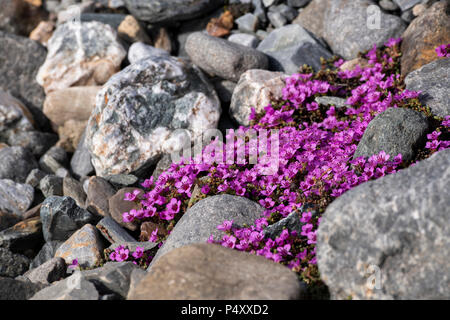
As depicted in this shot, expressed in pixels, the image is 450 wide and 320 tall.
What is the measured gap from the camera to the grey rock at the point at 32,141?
930 centimetres

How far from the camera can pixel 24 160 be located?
8648 millimetres

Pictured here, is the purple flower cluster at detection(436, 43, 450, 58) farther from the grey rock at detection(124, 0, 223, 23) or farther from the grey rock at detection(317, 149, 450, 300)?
the grey rock at detection(124, 0, 223, 23)

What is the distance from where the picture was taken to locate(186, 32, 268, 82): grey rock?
8258 mm

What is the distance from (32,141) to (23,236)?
10.1 ft

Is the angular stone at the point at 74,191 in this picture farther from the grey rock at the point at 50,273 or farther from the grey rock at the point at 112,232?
the grey rock at the point at 50,273

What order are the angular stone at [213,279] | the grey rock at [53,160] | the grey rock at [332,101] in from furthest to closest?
the grey rock at [53,160]
the grey rock at [332,101]
the angular stone at [213,279]

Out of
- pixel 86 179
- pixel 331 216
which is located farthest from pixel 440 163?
pixel 86 179

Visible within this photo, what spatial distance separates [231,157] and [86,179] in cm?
295

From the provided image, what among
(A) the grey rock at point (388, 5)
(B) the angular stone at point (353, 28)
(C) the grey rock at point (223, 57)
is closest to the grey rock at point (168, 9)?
(C) the grey rock at point (223, 57)

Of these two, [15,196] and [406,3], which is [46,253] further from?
[406,3]

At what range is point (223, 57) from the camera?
8.24 metres

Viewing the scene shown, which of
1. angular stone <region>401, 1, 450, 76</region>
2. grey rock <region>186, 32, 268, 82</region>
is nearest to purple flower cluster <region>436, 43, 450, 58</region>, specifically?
angular stone <region>401, 1, 450, 76</region>

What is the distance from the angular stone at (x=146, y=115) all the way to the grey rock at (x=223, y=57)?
0.50 m
